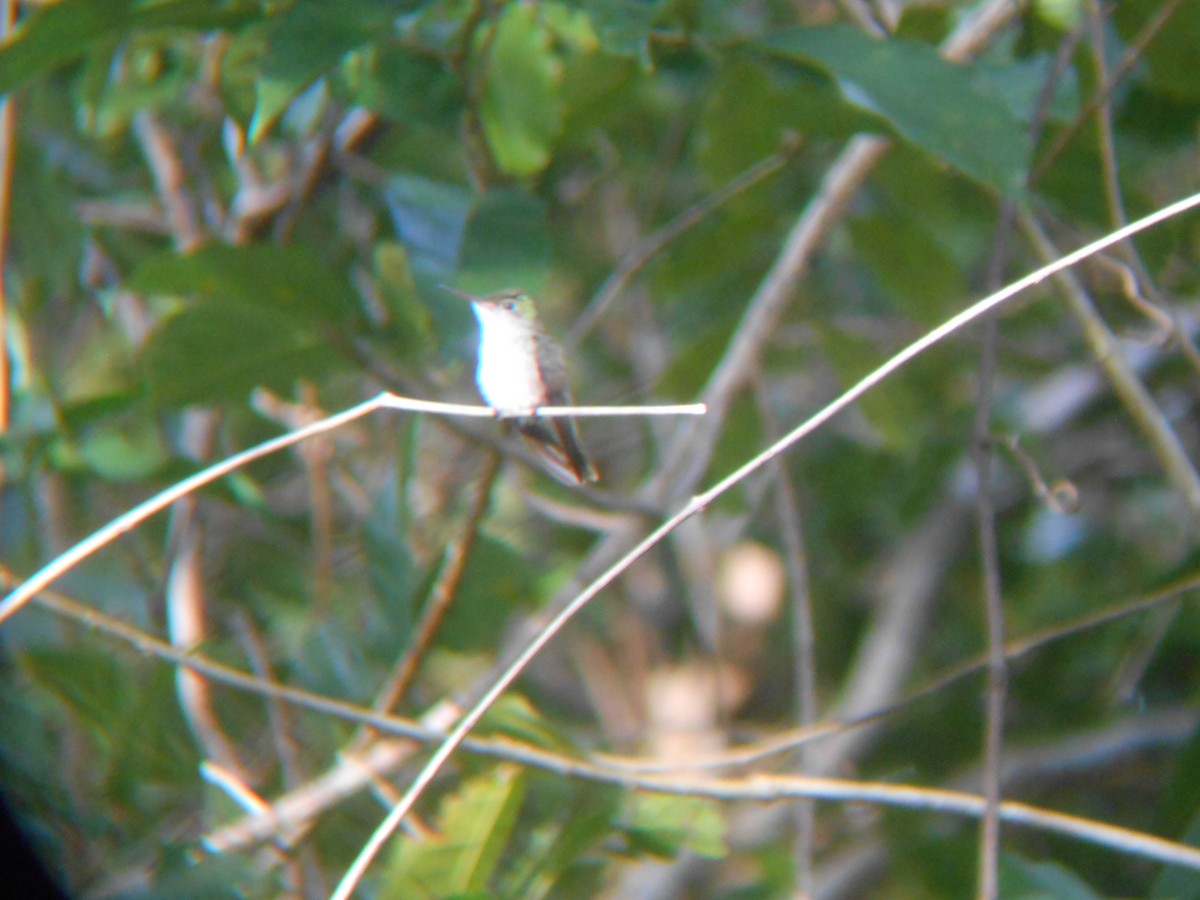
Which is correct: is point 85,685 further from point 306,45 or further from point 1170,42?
point 1170,42

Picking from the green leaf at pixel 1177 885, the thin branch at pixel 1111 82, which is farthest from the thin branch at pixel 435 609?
the green leaf at pixel 1177 885

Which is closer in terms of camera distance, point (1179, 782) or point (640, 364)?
point (1179, 782)

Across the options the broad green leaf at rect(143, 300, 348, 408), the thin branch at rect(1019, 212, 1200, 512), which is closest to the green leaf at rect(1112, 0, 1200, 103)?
the thin branch at rect(1019, 212, 1200, 512)

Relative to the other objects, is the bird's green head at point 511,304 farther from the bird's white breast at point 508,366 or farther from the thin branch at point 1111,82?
the thin branch at point 1111,82

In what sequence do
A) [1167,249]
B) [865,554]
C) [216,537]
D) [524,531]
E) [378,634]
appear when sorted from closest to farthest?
[1167,249] < [378,634] < [216,537] < [524,531] < [865,554]

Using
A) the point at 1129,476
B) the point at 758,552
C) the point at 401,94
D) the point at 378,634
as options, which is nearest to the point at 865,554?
the point at 758,552

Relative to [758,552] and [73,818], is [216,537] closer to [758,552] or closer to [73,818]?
[73,818]
